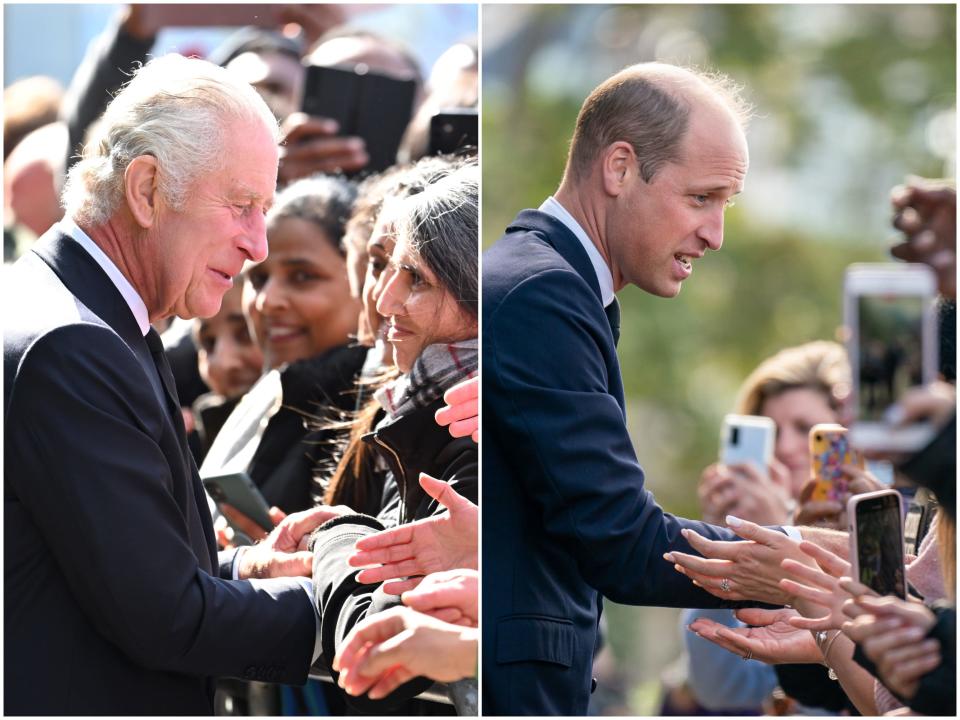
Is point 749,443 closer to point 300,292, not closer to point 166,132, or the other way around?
point 300,292

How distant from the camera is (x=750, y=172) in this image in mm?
11500

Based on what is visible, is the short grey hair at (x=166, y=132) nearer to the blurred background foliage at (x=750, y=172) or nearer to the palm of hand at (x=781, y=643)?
the palm of hand at (x=781, y=643)

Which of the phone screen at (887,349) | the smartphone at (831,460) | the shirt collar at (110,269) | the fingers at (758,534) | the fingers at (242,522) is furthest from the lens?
the smartphone at (831,460)

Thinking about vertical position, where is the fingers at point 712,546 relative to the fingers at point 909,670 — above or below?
above

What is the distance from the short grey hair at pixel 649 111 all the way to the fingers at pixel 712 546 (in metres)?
0.69

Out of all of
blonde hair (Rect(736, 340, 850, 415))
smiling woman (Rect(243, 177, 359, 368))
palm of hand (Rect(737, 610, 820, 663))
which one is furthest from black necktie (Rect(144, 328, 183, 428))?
blonde hair (Rect(736, 340, 850, 415))

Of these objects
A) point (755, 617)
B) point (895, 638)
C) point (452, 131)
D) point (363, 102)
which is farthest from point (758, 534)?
point (363, 102)

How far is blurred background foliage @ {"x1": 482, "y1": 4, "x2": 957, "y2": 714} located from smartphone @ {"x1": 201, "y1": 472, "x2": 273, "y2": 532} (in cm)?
698

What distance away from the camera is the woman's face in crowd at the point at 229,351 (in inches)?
138

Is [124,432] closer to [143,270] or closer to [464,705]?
[143,270]

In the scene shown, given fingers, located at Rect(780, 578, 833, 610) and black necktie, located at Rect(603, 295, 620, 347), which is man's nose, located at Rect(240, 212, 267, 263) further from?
fingers, located at Rect(780, 578, 833, 610)

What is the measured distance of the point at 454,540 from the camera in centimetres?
254

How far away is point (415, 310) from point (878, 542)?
98 centimetres

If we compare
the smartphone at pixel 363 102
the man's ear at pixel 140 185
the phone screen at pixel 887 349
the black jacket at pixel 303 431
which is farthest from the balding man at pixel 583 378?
the smartphone at pixel 363 102
